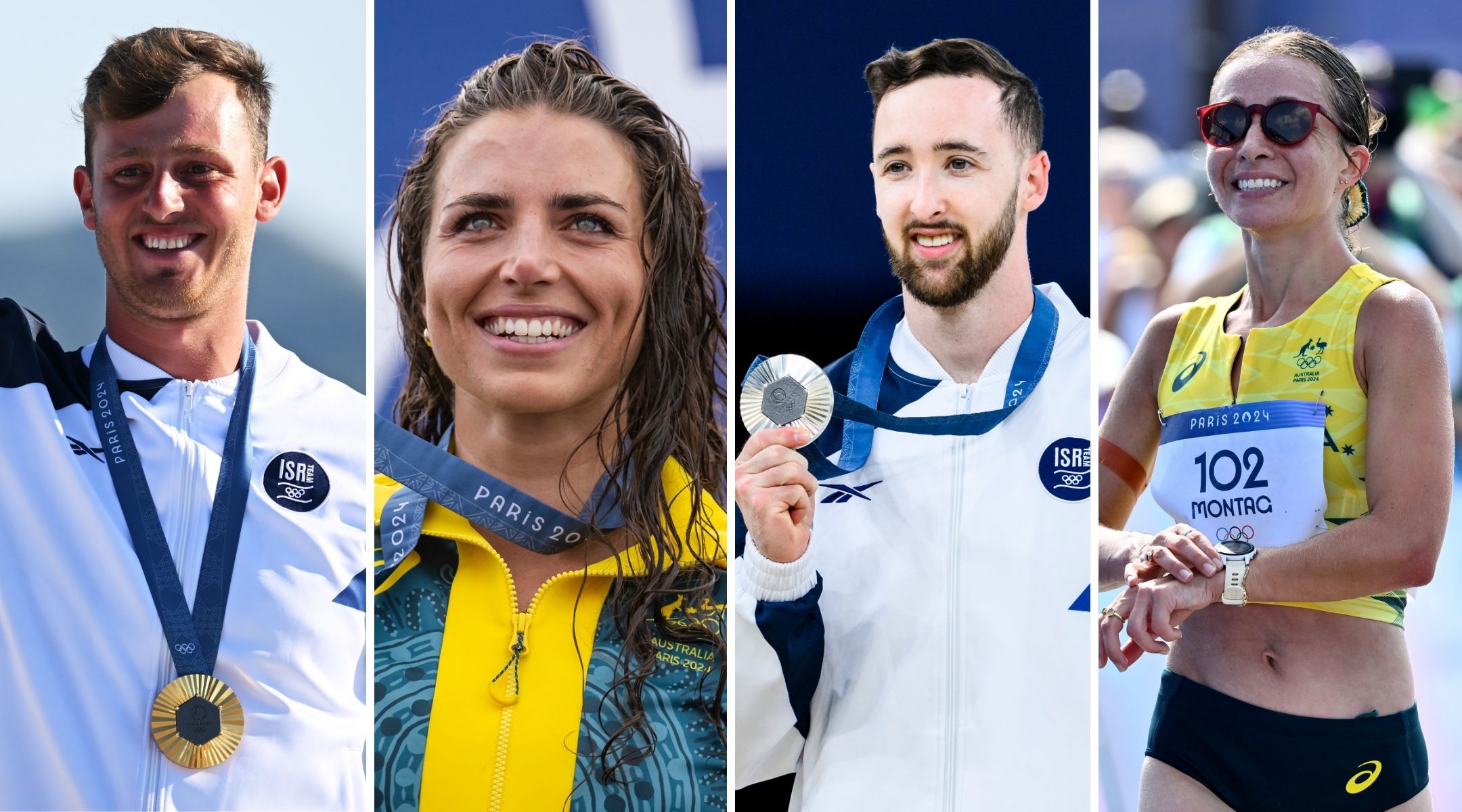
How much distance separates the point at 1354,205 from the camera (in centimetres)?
329

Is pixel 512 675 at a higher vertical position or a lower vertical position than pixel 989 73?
lower

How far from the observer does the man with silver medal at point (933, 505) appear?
335 centimetres

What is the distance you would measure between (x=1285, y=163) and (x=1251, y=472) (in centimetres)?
68

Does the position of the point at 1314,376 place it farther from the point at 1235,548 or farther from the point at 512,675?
the point at 512,675

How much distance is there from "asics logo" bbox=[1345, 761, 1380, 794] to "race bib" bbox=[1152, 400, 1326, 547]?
1.56 ft

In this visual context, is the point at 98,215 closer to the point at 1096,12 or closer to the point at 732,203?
the point at 732,203

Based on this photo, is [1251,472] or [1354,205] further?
[1354,205]

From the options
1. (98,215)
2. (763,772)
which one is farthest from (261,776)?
(98,215)

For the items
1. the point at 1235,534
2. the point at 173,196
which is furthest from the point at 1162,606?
the point at 173,196

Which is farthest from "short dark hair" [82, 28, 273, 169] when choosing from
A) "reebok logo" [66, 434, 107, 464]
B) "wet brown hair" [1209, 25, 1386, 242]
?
"wet brown hair" [1209, 25, 1386, 242]

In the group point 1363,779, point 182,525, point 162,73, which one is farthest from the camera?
point 162,73

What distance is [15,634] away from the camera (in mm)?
3270

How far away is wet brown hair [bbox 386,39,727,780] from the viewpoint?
3.45m

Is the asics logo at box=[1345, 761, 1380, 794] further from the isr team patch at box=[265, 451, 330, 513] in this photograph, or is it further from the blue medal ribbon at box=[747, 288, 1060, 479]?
the isr team patch at box=[265, 451, 330, 513]
